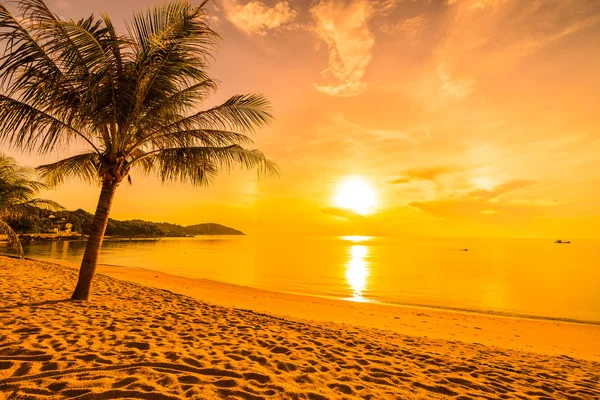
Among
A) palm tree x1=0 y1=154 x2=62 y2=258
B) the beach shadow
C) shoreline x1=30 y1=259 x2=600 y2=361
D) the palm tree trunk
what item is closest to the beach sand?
the beach shadow

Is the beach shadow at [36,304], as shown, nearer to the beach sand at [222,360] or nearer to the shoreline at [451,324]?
the beach sand at [222,360]

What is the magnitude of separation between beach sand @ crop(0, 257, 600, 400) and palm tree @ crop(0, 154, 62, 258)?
769cm

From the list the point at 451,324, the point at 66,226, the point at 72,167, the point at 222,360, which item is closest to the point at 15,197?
the point at 72,167

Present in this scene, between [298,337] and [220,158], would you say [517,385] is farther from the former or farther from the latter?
[220,158]

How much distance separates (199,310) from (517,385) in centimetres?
750

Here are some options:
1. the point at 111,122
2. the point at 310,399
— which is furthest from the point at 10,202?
the point at 310,399

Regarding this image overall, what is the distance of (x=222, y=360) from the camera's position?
4.15m

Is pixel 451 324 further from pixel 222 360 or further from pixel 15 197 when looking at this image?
pixel 15 197

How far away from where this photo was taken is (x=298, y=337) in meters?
→ 6.14

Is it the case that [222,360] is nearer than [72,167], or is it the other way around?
[222,360]

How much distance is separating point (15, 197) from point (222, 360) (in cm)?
1660

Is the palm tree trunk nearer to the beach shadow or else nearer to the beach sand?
the beach shadow

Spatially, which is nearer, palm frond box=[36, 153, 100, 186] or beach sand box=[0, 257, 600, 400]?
beach sand box=[0, 257, 600, 400]

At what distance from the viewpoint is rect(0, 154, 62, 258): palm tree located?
13892 mm
